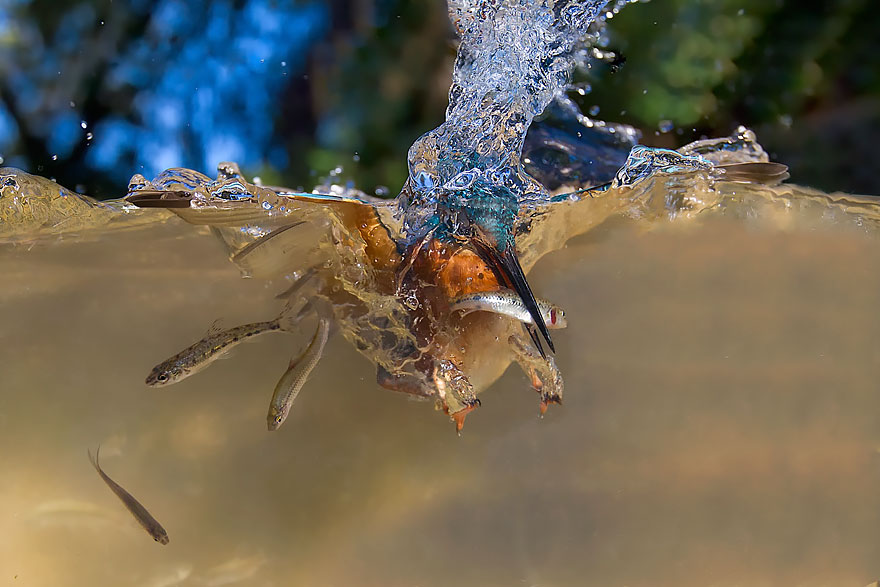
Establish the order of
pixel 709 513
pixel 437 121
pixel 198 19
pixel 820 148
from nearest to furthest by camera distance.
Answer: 1. pixel 709 513
2. pixel 820 148
3. pixel 198 19
4. pixel 437 121

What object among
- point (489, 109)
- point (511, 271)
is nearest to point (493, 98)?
point (489, 109)

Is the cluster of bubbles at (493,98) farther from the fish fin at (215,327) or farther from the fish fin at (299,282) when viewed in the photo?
the fish fin at (215,327)

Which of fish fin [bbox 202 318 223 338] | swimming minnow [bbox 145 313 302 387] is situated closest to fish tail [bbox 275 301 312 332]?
swimming minnow [bbox 145 313 302 387]

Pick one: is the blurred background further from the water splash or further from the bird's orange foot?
the bird's orange foot

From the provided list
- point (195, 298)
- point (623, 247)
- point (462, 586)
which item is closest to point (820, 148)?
point (623, 247)

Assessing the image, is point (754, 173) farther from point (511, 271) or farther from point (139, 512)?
point (139, 512)

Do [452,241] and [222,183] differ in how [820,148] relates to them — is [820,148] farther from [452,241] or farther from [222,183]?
[222,183]
